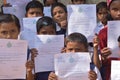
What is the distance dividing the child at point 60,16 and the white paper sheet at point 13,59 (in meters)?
1.09

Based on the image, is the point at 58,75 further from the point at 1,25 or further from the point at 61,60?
the point at 1,25

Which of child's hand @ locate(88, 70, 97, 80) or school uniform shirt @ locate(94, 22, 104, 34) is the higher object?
school uniform shirt @ locate(94, 22, 104, 34)

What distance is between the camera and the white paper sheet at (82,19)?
375 centimetres

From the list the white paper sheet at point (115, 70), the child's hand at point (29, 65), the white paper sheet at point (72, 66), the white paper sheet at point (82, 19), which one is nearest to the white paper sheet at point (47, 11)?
the white paper sheet at point (82, 19)

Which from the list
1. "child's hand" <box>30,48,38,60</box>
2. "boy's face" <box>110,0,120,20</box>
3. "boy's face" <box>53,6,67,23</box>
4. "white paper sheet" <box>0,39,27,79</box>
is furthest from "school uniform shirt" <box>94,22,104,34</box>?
"white paper sheet" <box>0,39,27,79</box>

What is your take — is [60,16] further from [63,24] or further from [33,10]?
[33,10]

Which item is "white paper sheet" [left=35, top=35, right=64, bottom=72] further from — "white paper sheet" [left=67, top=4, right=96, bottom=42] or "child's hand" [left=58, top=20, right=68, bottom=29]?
"child's hand" [left=58, top=20, right=68, bottom=29]

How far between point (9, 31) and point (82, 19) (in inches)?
33.9

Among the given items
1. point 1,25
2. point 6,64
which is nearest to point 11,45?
point 6,64

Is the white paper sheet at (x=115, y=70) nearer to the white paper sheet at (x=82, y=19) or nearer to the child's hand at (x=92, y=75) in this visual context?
the child's hand at (x=92, y=75)

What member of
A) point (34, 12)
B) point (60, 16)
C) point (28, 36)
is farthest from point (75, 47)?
point (34, 12)

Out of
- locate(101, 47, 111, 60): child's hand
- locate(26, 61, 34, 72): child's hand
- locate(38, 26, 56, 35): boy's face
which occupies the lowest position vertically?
locate(26, 61, 34, 72): child's hand

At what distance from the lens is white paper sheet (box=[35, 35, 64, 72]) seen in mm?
3412

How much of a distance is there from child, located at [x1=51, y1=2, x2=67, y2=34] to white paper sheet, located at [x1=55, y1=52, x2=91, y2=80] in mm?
1179
